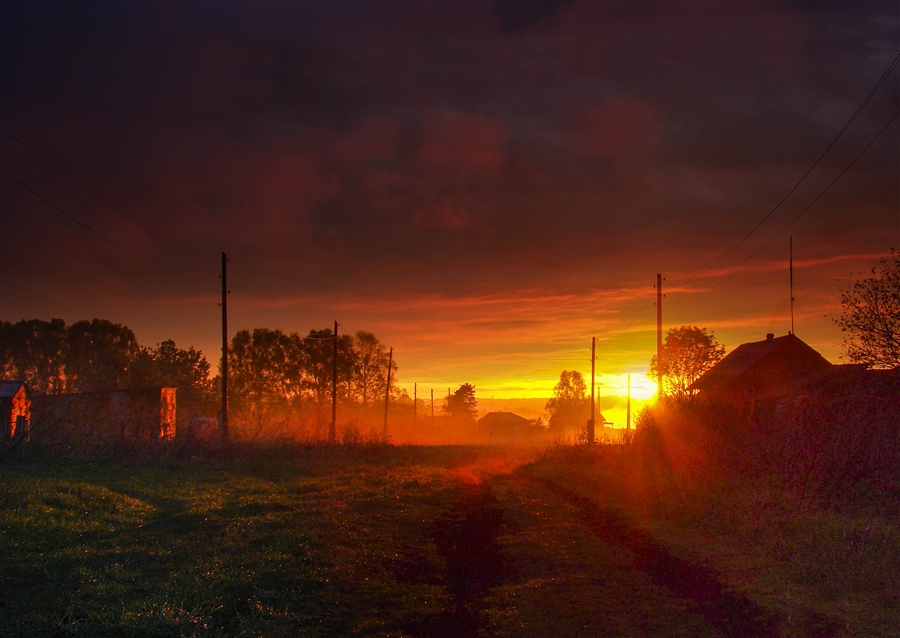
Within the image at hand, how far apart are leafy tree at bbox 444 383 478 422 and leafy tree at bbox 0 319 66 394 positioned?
72833 millimetres

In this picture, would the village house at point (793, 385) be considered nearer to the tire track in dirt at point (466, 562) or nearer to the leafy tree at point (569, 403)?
the tire track in dirt at point (466, 562)

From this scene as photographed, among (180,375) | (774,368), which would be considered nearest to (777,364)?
(774,368)

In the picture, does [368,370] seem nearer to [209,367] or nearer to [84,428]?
[209,367]

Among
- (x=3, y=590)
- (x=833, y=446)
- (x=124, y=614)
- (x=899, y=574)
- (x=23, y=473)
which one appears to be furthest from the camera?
(x=23, y=473)

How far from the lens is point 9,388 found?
48.8 m

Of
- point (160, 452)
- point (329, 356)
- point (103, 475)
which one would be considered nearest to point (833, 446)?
point (103, 475)

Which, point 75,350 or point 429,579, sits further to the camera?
point 75,350

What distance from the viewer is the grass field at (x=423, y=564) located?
7645mm

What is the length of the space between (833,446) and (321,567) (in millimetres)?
11611

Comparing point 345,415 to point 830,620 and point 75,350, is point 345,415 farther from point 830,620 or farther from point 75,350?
point 830,620

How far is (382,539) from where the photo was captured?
13.1 meters

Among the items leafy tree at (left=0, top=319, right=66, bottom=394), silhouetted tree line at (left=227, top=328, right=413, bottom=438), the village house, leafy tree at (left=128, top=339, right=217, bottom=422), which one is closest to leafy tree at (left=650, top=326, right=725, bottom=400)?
the village house

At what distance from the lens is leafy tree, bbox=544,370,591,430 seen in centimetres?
11919

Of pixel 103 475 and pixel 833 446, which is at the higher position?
pixel 833 446
